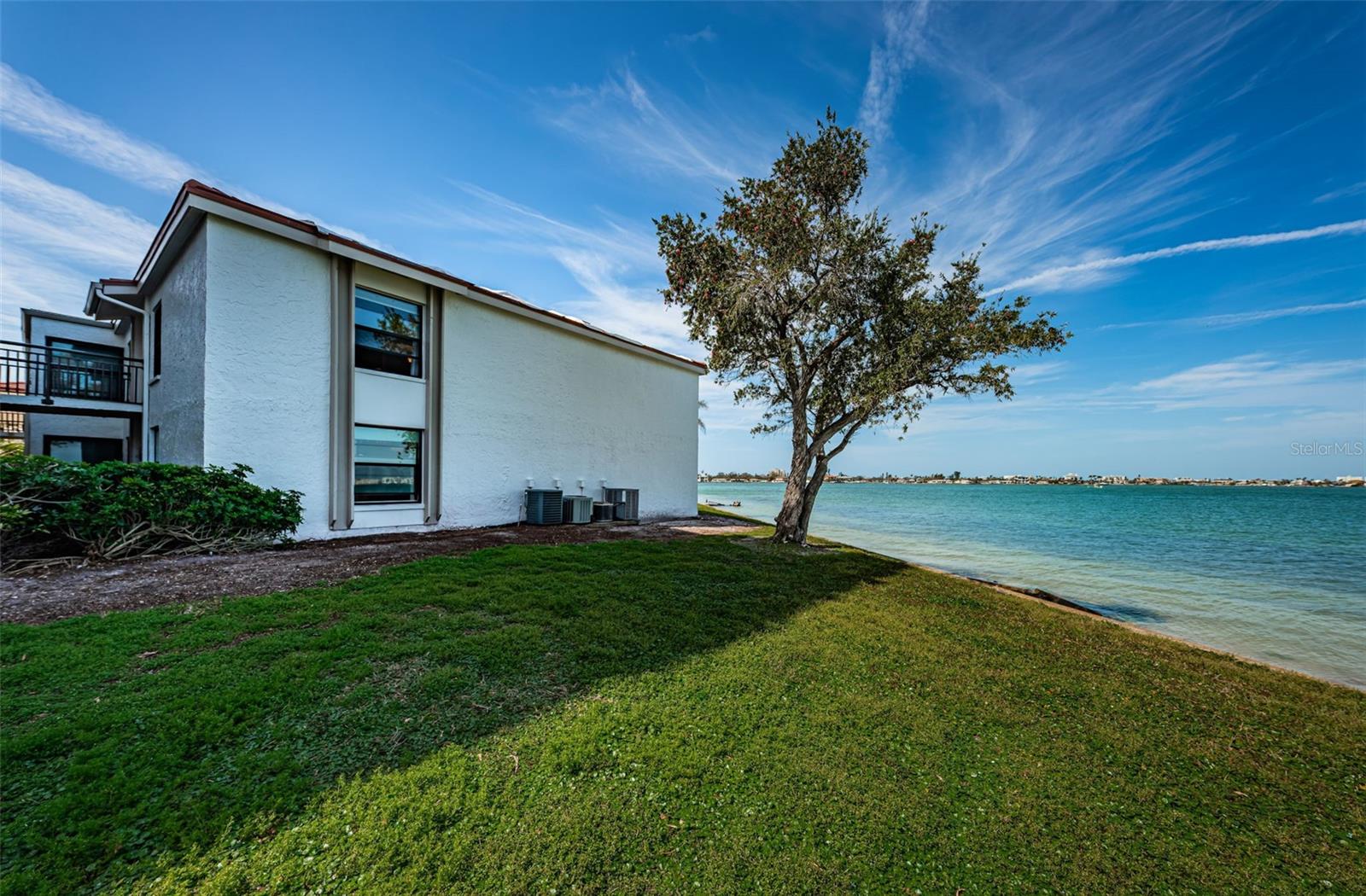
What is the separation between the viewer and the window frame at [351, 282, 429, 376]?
9359 mm

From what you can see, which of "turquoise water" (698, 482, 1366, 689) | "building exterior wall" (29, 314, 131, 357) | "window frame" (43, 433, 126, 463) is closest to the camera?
"turquoise water" (698, 482, 1366, 689)

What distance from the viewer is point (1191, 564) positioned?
15.9 metres

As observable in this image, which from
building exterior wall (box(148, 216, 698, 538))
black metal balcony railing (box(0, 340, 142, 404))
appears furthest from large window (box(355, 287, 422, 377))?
black metal balcony railing (box(0, 340, 142, 404))

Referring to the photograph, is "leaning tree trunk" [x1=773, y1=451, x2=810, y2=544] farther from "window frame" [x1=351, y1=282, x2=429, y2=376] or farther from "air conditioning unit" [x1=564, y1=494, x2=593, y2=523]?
"window frame" [x1=351, y1=282, x2=429, y2=376]

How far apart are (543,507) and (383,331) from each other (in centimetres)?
519

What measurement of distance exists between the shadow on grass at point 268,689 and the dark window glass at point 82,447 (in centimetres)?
1536

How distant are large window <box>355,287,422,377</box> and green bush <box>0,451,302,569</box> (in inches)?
123

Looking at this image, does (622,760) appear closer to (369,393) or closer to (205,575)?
(205,575)

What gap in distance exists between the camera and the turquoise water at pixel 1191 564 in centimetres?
858

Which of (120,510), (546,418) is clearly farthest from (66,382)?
(546,418)

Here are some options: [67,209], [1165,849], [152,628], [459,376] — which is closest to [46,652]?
[152,628]

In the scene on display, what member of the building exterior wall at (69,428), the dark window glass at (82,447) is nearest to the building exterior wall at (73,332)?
the building exterior wall at (69,428)

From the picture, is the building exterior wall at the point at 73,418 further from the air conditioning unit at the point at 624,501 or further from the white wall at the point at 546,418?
the air conditioning unit at the point at 624,501

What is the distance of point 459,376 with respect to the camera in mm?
11070
